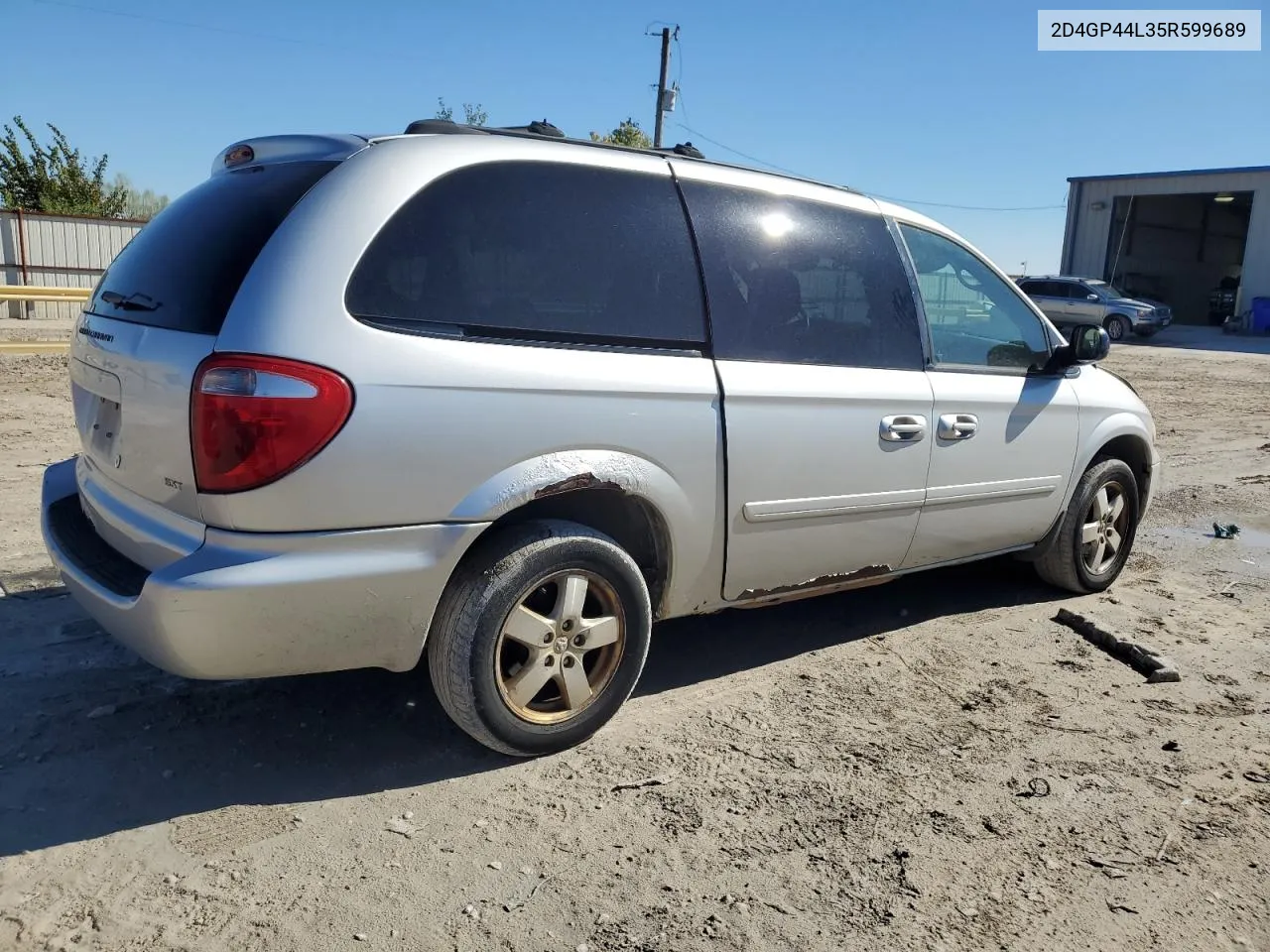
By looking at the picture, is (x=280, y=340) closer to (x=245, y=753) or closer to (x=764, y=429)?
(x=245, y=753)

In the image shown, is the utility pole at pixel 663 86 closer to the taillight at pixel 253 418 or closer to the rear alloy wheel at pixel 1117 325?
the rear alloy wheel at pixel 1117 325

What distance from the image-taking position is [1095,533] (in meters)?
5.21

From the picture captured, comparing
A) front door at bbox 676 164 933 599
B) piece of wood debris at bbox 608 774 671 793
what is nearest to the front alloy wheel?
front door at bbox 676 164 933 599

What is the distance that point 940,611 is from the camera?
16.5 ft

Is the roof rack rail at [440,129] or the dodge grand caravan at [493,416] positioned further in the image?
the roof rack rail at [440,129]

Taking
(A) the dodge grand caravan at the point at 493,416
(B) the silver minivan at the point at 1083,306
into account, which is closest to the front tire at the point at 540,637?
(A) the dodge grand caravan at the point at 493,416

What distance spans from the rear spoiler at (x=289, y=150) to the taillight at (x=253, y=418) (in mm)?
758

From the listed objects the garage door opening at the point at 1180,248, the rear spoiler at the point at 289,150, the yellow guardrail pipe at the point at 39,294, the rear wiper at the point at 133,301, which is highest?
the garage door opening at the point at 1180,248

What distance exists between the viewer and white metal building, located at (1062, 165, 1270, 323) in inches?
1331

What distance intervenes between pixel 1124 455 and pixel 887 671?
2218 millimetres

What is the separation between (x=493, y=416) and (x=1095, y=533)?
362 centimetres

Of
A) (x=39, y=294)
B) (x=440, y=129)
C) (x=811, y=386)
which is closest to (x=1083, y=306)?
(x=39, y=294)

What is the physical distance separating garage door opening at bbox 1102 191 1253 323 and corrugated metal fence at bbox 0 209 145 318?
32.4 meters

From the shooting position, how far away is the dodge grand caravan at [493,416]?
269 centimetres
